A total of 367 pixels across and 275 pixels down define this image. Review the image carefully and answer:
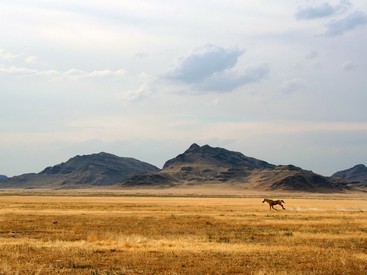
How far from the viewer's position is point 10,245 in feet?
86.3

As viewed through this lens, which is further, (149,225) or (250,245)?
(149,225)

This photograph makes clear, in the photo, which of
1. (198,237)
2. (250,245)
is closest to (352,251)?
(250,245)

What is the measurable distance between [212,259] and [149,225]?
680 inches

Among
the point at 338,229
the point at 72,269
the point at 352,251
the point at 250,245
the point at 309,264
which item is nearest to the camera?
the point at 72,269

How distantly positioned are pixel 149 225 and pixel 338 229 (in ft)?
41.5

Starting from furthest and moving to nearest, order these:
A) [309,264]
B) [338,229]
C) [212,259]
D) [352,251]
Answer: [338,229], [352,251], [212,259], [309,264]

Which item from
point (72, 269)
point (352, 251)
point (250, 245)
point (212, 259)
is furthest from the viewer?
point (250, 245)

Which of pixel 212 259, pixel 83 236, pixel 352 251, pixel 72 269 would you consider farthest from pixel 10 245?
pixel 352 251

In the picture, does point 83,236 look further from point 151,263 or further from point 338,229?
point 338,229

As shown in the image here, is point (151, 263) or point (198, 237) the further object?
point (198, 237)

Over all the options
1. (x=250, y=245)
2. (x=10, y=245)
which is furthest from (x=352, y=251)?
(x=10, y=245)

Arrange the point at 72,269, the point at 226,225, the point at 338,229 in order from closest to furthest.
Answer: the point at 72,269
the point at 338,229
the point at 226,225

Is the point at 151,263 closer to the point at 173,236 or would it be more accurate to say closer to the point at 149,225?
the point at 173,236

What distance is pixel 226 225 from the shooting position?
4044 cm
